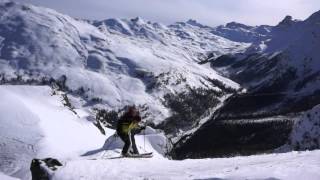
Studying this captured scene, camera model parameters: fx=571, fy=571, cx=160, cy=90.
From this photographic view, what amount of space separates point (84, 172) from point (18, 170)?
2667 cm

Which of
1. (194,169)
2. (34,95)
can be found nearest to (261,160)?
(194,169)

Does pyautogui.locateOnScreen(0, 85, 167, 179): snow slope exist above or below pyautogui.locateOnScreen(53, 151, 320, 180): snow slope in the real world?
below

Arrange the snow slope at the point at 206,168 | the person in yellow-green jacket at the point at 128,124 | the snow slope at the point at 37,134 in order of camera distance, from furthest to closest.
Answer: the snow slope at the point at 37,134 → the person in yellow-green jacket at the point at 128,124 → the snow slope at the point at 206,168

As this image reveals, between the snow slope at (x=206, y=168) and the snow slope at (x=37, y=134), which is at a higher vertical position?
the snow slope at (x=206, y=168)

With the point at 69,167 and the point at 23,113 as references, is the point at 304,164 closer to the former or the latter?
the point at 69,167

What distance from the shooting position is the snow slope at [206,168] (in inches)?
861

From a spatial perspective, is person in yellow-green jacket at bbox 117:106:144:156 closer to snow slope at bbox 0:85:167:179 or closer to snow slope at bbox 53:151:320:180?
snow slope at bbox 53:151:320:180

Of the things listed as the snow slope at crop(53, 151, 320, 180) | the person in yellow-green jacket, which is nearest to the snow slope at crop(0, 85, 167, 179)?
the person in yellow-green jacket

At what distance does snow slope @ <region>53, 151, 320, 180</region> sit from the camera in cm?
2188

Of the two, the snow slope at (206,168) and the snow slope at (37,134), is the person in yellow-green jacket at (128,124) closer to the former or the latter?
the snow slope at (206,168)

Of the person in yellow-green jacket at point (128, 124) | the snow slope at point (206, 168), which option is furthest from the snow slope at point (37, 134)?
the snow slope at point (206, 168)

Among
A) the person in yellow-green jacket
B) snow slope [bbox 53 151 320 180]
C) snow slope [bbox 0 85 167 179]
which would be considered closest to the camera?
snow slope [bbox 53 151 320 180]

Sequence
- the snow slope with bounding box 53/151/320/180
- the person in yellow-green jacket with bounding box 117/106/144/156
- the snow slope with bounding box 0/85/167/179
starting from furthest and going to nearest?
Answer: the snow slope with bounding box 0/85/167/179, the person in yellow-green jacket with bounding box 117/106/144/156, the snow slope with bounding box 53/151/320/180

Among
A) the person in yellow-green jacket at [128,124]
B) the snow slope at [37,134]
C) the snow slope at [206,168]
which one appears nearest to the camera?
the snow slope at [206,168]
